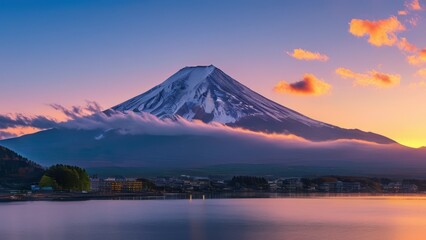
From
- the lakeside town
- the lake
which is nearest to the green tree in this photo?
the lakeside town

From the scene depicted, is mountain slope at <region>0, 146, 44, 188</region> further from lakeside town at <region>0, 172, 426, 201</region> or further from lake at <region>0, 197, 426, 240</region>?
lake at <region>0, 197, 426, 240</region>

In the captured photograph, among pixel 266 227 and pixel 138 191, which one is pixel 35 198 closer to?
pixel 138 191

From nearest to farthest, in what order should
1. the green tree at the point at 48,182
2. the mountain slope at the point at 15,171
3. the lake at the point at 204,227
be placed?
the lake at the point at 204,227 < the green tree at the point at 48,182 < the mountain slope at the point at 15,171

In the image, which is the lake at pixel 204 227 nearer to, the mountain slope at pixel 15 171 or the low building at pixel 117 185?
the mountain slope at pixel 15 171

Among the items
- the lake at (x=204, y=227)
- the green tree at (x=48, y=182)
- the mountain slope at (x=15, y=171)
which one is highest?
the mountain slope at (x=15, y=171)

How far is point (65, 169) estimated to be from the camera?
292 ft

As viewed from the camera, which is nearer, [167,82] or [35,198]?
[35,198]

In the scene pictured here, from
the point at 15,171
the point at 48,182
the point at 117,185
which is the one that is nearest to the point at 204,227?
the point at 48,182

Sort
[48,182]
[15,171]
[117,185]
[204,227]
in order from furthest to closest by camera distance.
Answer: [117,185], [15,171], [48,182], [204,227]

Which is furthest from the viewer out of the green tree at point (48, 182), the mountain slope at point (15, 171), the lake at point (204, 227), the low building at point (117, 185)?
the low building at point (117, 185)

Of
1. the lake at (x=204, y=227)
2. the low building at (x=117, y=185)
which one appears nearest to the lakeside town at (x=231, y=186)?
the low building at (x=117, y=185)

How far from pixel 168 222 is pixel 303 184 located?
9301 centimetres

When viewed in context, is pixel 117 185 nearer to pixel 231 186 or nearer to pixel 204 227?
pixel 231 186

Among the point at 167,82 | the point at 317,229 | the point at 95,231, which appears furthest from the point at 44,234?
the point at 167,82
